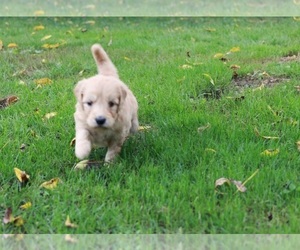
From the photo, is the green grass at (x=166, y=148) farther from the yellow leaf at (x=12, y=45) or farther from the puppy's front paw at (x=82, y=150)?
the yellow leaf at (x=12, y=45)

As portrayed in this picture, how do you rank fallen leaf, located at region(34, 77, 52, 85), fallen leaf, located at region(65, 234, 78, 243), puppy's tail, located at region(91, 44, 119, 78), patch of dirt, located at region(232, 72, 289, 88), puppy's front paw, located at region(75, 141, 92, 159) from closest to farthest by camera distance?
fallen leaf, located at region(65, 234, 78, 243), puppy's front paw, located at region(75, 141, 92, 159), puppy's tail, located at region(91, 44, 119, 78), patch of dirt, located at region(232, 72, 289, 88), fallen leaf, located at region(34, 77, 52, 85)

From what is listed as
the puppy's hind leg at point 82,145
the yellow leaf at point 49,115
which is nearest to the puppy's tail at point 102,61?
the yellow leaf at point 49,115

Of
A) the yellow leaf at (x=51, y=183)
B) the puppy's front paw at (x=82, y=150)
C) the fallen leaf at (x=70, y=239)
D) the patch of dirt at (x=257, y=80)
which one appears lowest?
the fallen leaf at (x=70, y=239)

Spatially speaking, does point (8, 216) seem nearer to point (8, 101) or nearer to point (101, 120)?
point (101, 120)

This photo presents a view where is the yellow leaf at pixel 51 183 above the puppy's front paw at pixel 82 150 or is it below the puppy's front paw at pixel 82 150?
below

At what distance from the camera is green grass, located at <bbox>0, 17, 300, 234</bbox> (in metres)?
2.97

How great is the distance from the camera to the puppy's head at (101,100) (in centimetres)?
346

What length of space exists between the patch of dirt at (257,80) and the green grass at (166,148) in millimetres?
81

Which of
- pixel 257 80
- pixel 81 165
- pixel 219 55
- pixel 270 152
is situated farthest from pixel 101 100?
pixel 219 55

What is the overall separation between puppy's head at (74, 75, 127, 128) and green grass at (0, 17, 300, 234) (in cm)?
32

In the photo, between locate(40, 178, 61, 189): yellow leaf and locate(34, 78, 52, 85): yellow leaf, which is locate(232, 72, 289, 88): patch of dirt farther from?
locate(40, 178, 61, 189): yellow leaf

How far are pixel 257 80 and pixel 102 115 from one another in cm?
263

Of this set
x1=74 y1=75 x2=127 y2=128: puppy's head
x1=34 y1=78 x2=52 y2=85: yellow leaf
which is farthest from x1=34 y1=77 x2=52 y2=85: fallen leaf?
x1=74 y1=75 x2=127 y2=128: puppy's head

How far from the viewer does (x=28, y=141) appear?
4.09 metres
